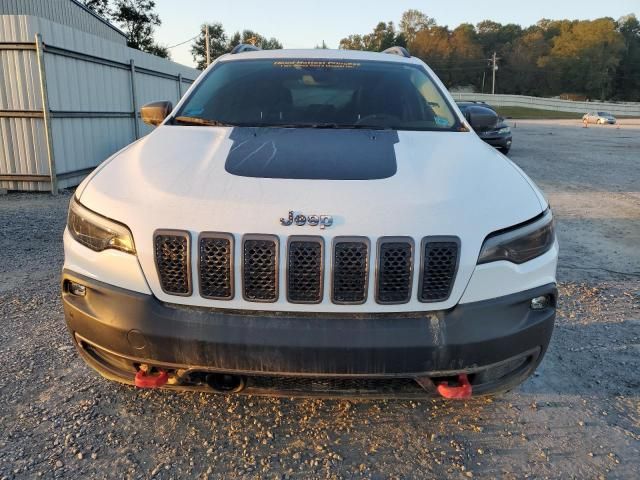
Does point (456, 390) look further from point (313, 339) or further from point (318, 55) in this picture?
point (318, 55)

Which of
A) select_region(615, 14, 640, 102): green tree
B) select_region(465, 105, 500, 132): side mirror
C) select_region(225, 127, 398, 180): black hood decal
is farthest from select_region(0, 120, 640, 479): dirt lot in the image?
select_region(615, 14, 640, 102): green tree

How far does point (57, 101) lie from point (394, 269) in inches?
342

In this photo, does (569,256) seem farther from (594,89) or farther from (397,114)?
(594,89)

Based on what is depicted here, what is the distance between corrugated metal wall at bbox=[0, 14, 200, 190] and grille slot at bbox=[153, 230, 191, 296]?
25.5 feet

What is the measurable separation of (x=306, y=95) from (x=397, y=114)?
24.6 inches

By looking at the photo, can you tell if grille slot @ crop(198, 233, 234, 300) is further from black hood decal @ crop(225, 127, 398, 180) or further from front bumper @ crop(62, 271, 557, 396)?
black hood decal @ crop(225, 127, 398, 180)

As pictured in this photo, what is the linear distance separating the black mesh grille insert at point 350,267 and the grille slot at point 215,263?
0.41 meters

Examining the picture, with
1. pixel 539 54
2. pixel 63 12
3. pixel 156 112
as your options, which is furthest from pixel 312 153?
pixel 539 54

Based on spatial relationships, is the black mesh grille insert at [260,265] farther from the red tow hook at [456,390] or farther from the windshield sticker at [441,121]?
the windshield sticker at [441,121]

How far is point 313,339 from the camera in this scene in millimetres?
2027

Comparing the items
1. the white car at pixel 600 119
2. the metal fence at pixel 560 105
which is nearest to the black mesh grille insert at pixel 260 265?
the white car at pixel 600 119

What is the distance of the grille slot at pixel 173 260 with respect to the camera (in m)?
2.10

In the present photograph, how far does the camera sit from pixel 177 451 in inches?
92.9

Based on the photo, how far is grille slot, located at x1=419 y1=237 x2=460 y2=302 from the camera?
2078mm
